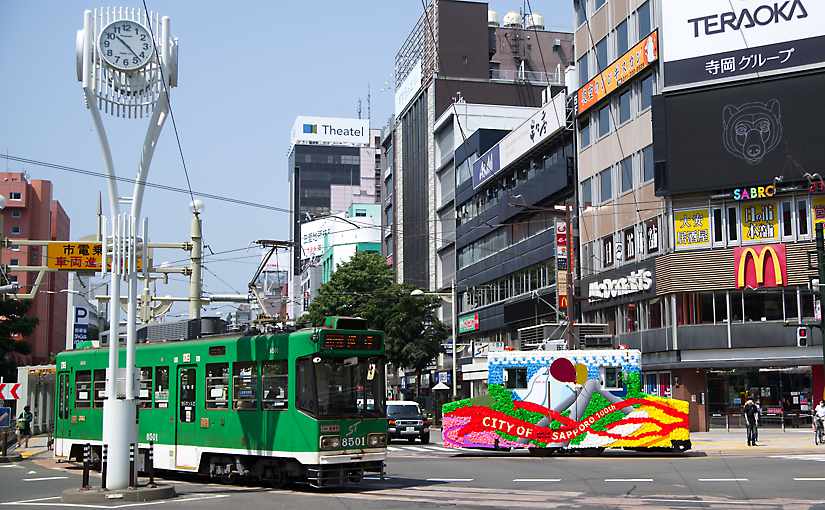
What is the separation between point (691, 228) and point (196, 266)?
75.3 ft

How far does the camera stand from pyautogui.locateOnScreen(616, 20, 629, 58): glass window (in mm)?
50031

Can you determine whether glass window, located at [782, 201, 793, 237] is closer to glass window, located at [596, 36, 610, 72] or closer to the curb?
glass window, located at [596, 36, 610, 72]

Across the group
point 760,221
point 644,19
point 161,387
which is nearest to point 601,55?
point 644,19

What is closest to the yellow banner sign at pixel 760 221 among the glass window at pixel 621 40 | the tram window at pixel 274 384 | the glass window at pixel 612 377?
the glass window at pixel 621 40

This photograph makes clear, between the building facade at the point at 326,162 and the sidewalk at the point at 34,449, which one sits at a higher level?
the building facade at the point at 326,162

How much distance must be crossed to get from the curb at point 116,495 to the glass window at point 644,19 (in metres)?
35.8

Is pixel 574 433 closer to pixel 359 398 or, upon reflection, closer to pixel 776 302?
pixel 359 398

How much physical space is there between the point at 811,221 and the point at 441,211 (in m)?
40.5

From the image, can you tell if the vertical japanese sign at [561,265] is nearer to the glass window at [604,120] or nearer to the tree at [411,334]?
the glass window at [604,120]

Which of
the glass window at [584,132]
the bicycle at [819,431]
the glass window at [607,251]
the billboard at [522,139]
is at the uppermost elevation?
the billboard at [522,139]

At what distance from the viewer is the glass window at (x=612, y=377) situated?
94.8 ft

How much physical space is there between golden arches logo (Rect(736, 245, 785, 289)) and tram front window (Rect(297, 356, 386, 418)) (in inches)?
1086

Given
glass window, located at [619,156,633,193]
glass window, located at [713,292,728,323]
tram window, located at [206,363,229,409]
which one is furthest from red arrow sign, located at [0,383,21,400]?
glass window, located at [619,156,633,193]

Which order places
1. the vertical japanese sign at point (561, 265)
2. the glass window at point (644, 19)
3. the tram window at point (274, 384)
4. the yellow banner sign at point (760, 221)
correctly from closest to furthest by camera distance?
the tram window at point (274, 384) < the yellow banner sign at point (760, 221) < the glass window at point (644, 19) < the vertical japanese sign at point (561, 265)
